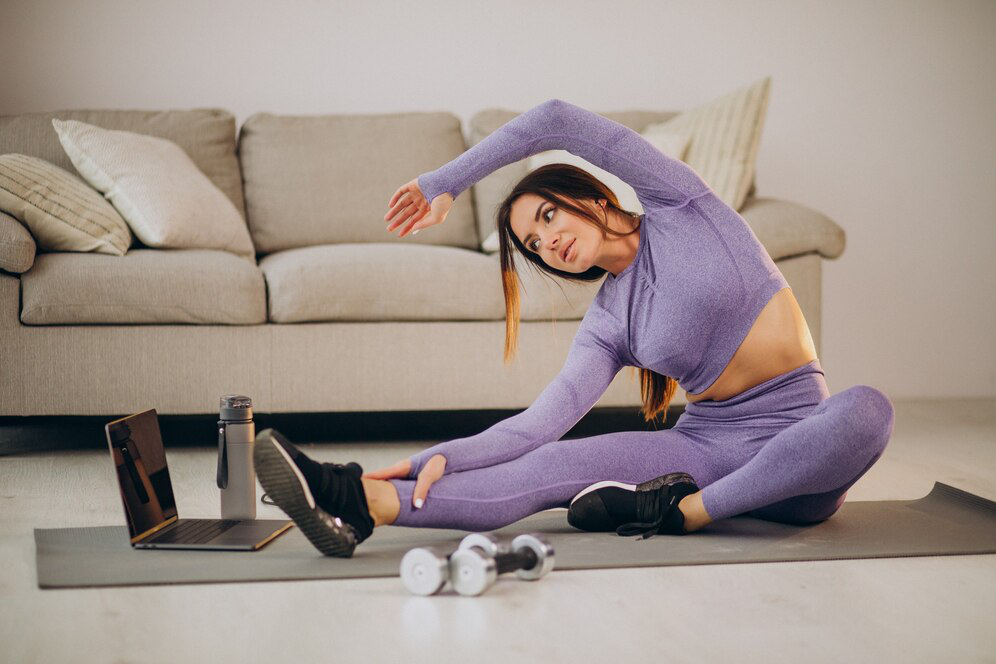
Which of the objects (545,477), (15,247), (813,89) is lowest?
(545,477)

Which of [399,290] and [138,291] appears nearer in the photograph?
[138,291]

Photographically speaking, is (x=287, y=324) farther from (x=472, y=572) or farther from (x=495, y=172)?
(x=472, y=572)

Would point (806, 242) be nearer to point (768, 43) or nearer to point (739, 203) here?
point (739, 203)

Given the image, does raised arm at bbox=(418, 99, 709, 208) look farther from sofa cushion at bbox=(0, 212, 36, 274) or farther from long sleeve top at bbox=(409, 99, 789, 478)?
sofa cushion at bbox=(0, 212, 36, 274)

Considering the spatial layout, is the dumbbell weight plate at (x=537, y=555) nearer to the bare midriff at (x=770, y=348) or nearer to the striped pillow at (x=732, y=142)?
the bare midriff at (x=770, y=348)

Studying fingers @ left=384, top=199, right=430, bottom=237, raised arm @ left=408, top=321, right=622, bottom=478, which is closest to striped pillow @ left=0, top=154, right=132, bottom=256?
fingers @ left=384, top=199, right=430, bottom=237

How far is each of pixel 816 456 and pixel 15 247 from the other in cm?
190

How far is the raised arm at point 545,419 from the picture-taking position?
5.29ft

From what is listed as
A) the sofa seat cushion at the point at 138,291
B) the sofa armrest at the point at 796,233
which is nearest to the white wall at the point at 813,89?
the sofa armrest at the point at 796,233

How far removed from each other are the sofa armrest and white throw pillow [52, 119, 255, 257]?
4.94ft

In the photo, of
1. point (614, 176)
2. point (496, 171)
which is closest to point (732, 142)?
point (614, 176)

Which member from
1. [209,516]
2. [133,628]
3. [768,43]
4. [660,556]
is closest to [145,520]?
[209,516]

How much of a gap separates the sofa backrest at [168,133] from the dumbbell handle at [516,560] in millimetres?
2154

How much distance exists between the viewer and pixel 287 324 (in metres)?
2.62
